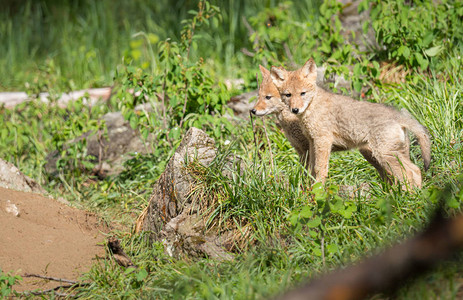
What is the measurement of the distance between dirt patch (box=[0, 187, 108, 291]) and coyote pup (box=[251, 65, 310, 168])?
1.85 metres

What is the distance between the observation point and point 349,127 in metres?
4.48

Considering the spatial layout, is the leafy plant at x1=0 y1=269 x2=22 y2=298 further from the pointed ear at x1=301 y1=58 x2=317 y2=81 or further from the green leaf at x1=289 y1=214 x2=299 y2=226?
Answer: the pointed ear at x1=301 y1=58 x2=317 y2=81

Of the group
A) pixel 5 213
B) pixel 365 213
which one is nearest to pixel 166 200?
pixel 5 213

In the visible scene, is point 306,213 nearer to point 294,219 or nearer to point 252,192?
point 294,219

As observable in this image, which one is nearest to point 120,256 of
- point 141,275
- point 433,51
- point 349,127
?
point 141,275

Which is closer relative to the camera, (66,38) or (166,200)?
(166,200)

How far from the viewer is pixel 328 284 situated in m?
1.60

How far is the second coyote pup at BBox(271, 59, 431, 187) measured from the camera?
4.25 m

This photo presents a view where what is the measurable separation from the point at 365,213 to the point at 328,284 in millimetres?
2343

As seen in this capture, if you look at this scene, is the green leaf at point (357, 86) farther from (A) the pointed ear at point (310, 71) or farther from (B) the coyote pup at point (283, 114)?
(B) the coyote pup at point (283, 114)

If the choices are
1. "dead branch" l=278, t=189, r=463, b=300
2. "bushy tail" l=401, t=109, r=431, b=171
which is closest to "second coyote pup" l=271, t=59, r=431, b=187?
"bushy tail" l=401, t=109, r=431, b=171

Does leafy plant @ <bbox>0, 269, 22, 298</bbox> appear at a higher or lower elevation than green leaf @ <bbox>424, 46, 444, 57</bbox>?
lower

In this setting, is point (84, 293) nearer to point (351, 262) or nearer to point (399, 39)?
point (351, 262)

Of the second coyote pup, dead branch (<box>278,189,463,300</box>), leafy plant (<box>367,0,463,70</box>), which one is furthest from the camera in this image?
leafy plant (<box>367,0,463,70</box>)
